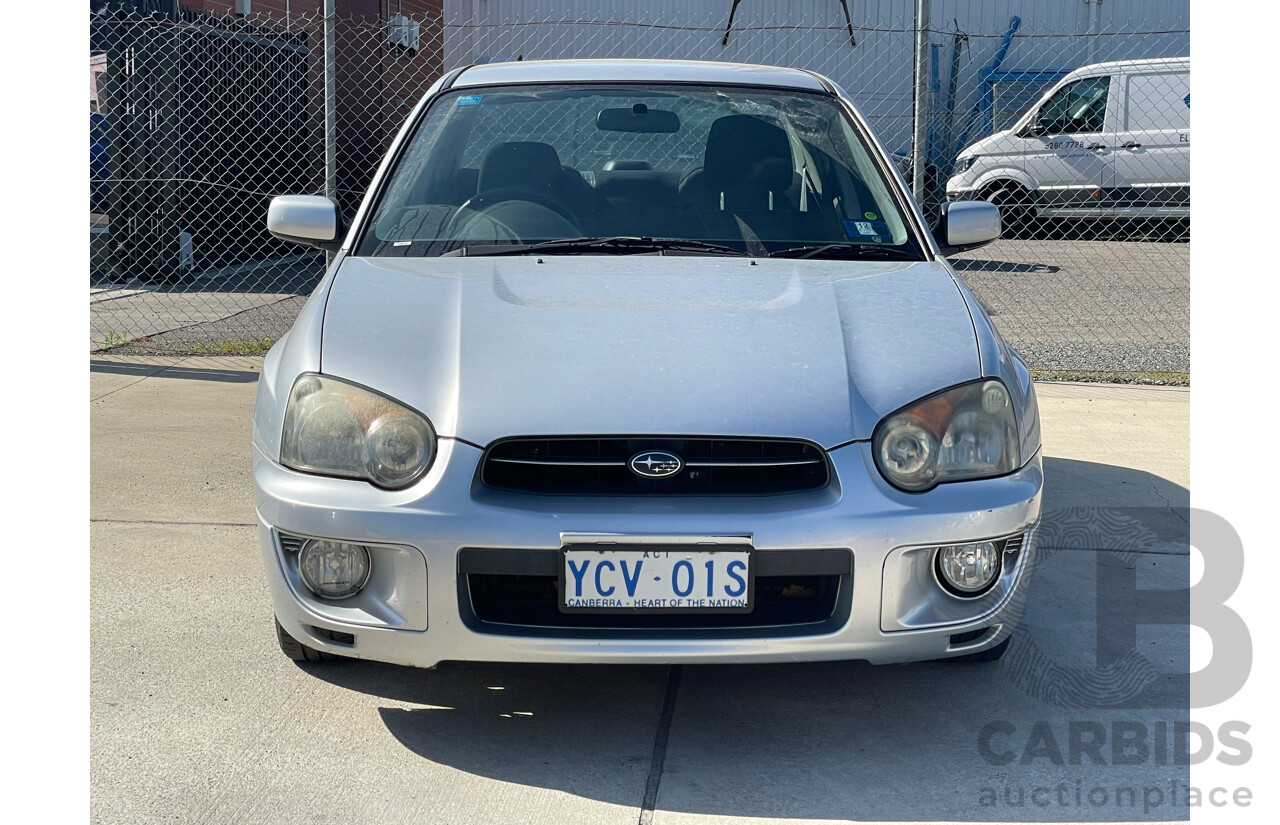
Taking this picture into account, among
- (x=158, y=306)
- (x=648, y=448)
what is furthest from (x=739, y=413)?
(x=158, y=306)

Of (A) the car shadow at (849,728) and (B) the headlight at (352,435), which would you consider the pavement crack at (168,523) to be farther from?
(B) the headlight at (352,435)

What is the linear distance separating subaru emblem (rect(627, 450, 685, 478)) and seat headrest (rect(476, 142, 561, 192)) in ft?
4.57

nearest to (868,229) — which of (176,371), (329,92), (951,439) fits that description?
(951,439)

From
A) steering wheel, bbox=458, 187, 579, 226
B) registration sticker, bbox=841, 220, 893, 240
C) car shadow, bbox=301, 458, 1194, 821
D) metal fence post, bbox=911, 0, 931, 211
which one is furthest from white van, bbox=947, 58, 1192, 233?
car shadow, bbox=301, 458, 1194, 821

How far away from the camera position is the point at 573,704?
9.65 feet

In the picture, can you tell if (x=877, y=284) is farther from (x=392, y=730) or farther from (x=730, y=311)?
(x=392, y=730)

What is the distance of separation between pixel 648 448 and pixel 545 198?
1315mm

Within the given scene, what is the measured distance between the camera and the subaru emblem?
8.23 ft

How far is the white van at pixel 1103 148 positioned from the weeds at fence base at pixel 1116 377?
579cm

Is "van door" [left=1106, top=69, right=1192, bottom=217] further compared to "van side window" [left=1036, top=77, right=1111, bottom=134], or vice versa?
"van side window" [left=1036, top=77, right=1111, bottom=134]

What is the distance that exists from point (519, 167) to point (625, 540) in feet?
5.37

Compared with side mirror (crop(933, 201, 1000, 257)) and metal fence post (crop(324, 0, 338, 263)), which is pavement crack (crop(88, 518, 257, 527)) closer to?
side mirror (crop(933, 201, 1000, 257))

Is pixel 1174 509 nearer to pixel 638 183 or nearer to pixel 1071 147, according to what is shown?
pixel 638 183

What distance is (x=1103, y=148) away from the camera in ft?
40.9
